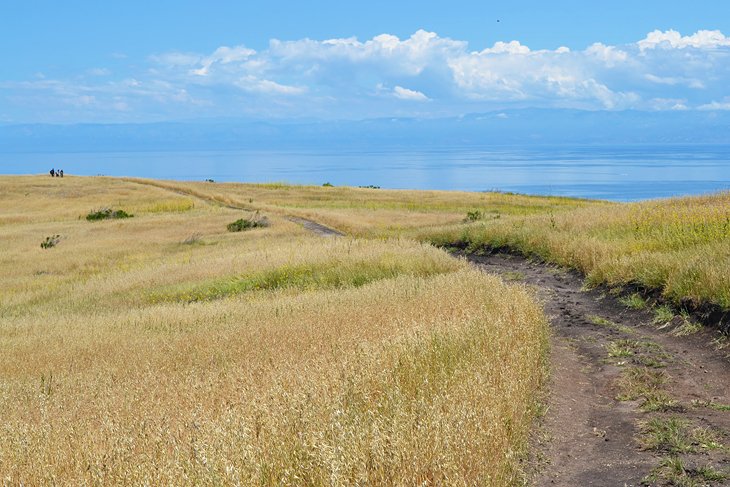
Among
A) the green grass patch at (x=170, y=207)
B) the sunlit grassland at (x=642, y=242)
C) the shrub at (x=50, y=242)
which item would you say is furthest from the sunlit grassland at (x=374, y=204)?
the shrub at (x=50, y=242)

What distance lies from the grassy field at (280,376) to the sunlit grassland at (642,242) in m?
3.20

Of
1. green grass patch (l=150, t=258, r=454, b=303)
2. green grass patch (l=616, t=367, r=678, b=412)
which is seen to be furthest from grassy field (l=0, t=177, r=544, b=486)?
green grass patch (l=616, t=367, r=678, b=412)

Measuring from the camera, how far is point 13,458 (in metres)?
5.64

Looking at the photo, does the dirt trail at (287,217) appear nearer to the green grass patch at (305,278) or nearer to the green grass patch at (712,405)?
the green grass patch at (305,278)

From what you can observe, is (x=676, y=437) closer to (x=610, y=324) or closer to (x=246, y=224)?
(x=610, y=324)

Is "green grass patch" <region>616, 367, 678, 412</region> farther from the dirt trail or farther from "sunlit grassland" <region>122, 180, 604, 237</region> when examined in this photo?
the dirt trail

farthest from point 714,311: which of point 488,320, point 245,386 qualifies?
point 245,386

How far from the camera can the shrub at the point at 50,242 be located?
39.1 meters

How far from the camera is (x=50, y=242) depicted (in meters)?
39.8

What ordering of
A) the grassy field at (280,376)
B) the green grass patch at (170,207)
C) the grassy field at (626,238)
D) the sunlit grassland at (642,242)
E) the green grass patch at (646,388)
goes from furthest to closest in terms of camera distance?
the green grass patch at (170,207) → the grassy field at (626,238) → the sunlit grassland at (642,242) → the green grass patch at (646,388) → the grassy field at (280,376)

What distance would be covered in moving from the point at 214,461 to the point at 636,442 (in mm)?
4312

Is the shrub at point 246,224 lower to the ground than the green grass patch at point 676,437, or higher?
higher

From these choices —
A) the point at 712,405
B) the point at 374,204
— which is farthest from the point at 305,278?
the point at 374,204

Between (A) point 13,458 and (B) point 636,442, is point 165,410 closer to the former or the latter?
(A) point 13,458
